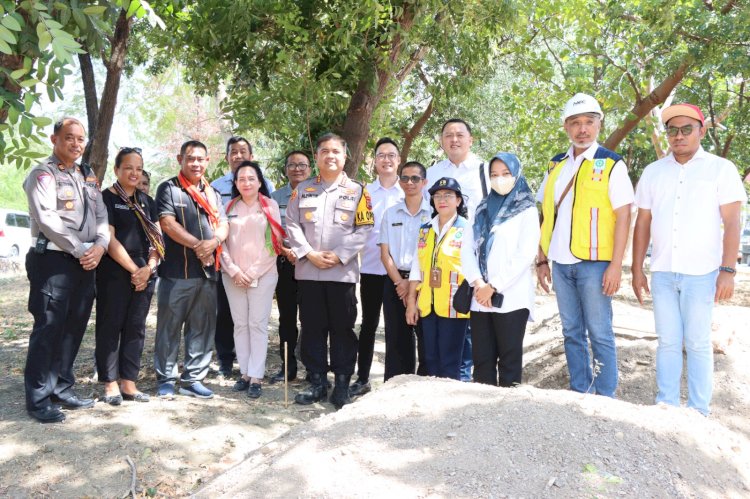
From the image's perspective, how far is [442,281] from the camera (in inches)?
188

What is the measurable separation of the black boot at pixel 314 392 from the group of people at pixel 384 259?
0.05 feet

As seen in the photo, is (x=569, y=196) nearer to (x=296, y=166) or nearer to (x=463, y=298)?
(x=463, y=298)

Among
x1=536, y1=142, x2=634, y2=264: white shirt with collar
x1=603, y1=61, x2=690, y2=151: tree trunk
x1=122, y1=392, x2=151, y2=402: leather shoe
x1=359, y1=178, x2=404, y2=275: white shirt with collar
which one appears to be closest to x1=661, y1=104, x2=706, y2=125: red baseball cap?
x1=536, y1=142, x2=634, y2=264: white shirt with collar

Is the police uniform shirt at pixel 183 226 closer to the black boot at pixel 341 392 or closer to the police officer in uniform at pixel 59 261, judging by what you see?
the police officer in uniform at pixel 59 261

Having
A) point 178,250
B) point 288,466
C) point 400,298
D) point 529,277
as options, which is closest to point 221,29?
point 178,250

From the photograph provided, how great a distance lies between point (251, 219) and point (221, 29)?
2.15 meters

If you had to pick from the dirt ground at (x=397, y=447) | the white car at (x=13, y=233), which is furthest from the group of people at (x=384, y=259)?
the white car at (x=13, y=233)

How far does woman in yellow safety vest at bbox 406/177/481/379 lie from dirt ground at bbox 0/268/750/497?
81cm

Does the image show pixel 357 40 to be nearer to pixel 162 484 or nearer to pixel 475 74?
pixel 475 74

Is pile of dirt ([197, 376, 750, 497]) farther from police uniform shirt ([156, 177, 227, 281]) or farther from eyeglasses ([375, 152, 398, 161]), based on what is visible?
eyeglasses ([375, 152, 398, 161])

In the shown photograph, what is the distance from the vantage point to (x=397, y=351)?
211 inches

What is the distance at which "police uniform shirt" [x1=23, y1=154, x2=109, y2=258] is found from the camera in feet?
14.7

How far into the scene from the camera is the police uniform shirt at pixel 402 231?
5270 millimetres

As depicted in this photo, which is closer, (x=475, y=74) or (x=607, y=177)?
(x=607, y=177)
